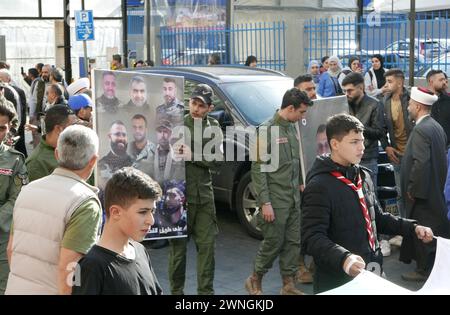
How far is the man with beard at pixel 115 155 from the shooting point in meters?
5.59

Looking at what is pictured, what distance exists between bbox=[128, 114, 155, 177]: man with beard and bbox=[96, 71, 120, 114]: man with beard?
0.20 meters

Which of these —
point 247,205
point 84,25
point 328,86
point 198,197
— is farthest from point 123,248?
point 84,25

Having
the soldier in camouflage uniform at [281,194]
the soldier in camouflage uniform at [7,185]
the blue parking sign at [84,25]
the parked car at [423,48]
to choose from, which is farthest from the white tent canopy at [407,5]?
the soldier in camouflage uniform at [7,185]

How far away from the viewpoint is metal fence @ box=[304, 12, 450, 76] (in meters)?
12.7

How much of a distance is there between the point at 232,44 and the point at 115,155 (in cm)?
1123

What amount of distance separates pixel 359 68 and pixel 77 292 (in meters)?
11.2

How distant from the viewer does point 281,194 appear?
21.3 feet

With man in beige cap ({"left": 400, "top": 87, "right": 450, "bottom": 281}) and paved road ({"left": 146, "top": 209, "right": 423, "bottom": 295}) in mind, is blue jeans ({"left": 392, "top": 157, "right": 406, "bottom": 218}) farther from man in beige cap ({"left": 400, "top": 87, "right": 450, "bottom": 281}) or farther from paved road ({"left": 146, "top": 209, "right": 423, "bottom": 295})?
man in beige cap ({"left": 400, "top": 87, "right": 450, "bottom": 281})

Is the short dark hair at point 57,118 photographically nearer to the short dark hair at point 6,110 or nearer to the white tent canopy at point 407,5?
the short dark hair at point 6,110

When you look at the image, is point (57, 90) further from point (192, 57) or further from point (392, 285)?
point (192, 57)

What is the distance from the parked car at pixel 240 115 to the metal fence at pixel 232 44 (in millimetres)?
6723
